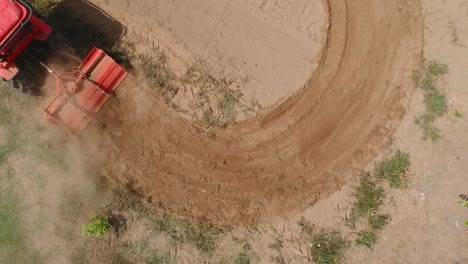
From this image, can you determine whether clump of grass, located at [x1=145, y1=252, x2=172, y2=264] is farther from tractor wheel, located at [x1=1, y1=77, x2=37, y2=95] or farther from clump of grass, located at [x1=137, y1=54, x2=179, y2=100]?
tractor wheel, located at [x1=1, y1=77, x2=37, y2=95]

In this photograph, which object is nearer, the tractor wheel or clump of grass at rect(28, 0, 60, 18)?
the tractor wheel

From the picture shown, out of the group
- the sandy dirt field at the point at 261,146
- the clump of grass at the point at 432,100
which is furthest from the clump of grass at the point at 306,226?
the clump of grass at the point at 432,100

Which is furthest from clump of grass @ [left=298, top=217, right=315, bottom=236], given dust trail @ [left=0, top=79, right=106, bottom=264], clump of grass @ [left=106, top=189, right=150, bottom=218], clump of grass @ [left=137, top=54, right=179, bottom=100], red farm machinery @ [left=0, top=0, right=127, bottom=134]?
red farm machinery @ [left=0, top=0, right=127, bottom=134]

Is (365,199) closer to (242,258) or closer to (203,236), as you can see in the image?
(242,258)

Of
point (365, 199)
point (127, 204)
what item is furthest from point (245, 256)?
point (365, 199)

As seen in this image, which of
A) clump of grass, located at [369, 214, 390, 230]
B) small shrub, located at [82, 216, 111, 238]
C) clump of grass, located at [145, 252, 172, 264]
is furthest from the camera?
clump of grass, located at [369, 214, 390, 230]

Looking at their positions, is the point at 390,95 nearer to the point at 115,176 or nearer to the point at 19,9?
the point at 115,176

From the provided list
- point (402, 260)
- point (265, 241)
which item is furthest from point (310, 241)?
point (402, 260)

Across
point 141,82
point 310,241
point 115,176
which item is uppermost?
point 141,82
